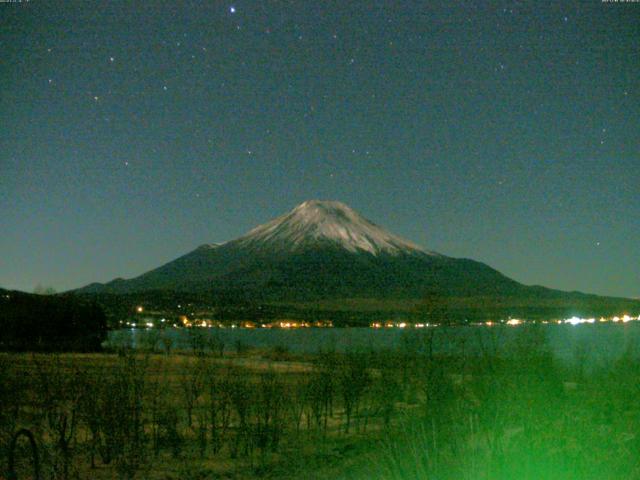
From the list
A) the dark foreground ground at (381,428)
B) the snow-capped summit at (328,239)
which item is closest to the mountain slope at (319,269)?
the snow-capped summit at (328,239)

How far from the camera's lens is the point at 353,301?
148375mm

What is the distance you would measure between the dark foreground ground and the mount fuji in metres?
114

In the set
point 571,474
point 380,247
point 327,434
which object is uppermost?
point 380,247

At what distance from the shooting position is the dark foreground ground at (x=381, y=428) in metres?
6.57

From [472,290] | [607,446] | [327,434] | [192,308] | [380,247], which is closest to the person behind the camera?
[607,446]

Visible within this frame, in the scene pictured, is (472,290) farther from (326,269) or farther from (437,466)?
(437,466)

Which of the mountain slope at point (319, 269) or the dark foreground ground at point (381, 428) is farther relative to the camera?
the mountain slope at point (319, 269)

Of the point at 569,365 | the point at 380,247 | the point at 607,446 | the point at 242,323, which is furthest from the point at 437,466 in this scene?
the point at 380,247

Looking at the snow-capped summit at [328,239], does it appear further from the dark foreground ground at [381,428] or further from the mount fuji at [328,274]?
the dark foreground ground at [381,428]

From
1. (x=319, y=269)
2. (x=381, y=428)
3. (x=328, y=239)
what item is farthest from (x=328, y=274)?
(x=381, y=428)

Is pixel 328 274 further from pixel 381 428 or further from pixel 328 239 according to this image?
pixel 381 428

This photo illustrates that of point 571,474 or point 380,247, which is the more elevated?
point 380,247

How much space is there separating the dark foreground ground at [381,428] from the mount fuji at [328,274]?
375 feet

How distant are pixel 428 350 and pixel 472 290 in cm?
12766
